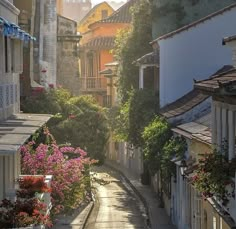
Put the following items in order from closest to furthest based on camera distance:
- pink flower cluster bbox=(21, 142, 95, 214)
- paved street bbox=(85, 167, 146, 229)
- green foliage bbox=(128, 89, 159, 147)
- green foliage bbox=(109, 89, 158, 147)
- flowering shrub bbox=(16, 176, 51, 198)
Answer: flowering shrub bbox=(16, 176, 51, 198), pink flower cluster bbox=(21, 142, 95, 214), paved street bbox=(85, 167, 146, 229), green foliage bbox=(128, 89, 159, 147), green foliage bbox=(109, 89, 158, 147)

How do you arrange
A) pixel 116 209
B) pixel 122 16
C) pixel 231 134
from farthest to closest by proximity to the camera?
1. pixel 122 16
2. pixel 116 209
3. pixel 231 134

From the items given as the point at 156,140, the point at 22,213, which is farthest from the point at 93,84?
the point at 22,213

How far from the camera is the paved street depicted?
2973 cm

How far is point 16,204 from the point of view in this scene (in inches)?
675

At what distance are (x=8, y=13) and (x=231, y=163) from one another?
30.0ft

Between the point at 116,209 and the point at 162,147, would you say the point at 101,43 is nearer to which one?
the point at 116,209

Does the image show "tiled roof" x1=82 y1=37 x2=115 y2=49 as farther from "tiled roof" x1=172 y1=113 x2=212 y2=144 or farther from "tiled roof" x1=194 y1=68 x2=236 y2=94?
"tiled roof" x1=194 y1=68 x2=236 y2=94

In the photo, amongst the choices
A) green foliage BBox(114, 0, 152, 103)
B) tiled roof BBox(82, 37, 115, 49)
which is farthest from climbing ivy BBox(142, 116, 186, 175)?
tiled roof BBox(82, 37, 115, 49)

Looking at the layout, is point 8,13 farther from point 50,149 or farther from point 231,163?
point 231,163

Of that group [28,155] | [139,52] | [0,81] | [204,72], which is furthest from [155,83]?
[0,81]

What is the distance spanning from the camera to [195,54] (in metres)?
31.4

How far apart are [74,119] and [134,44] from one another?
1021cm

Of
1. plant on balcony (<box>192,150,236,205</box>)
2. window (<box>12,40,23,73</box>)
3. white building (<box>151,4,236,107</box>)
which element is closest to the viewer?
plant on balcony (<box>192,150,236,205</box>)

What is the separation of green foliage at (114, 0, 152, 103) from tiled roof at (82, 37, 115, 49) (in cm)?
2215
